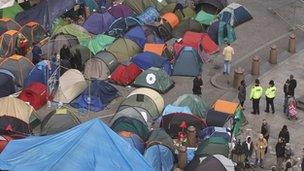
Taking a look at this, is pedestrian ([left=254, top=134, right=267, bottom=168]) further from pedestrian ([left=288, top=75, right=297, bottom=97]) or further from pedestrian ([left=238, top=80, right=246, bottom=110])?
pedestrian ([left=288, top=75, right=297, bottom=97])

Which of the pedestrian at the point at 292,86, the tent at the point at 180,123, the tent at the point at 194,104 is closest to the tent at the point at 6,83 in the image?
the tent at the point at 194,104

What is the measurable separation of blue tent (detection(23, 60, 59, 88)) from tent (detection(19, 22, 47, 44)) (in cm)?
391

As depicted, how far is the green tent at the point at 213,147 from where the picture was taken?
2270 cm

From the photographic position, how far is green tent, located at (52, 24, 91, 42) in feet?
105

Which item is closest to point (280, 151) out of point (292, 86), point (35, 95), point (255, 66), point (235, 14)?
point (292, 86)

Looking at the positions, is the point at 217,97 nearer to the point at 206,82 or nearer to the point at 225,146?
the point at 206,82

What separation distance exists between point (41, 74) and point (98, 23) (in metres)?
5.88

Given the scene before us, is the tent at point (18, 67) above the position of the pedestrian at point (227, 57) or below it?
above

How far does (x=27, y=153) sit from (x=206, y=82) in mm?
11220

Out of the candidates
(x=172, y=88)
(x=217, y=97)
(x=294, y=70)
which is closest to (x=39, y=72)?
(x=172, y=88)

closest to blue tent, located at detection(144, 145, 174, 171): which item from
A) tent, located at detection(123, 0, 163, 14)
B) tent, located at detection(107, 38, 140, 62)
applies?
tent, located at detection(107, 38, 140, 62)

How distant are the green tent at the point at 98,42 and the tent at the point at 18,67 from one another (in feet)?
10.8

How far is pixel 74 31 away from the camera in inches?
1266

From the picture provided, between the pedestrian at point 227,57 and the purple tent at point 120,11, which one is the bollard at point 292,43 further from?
the purple tent at point 120,11
